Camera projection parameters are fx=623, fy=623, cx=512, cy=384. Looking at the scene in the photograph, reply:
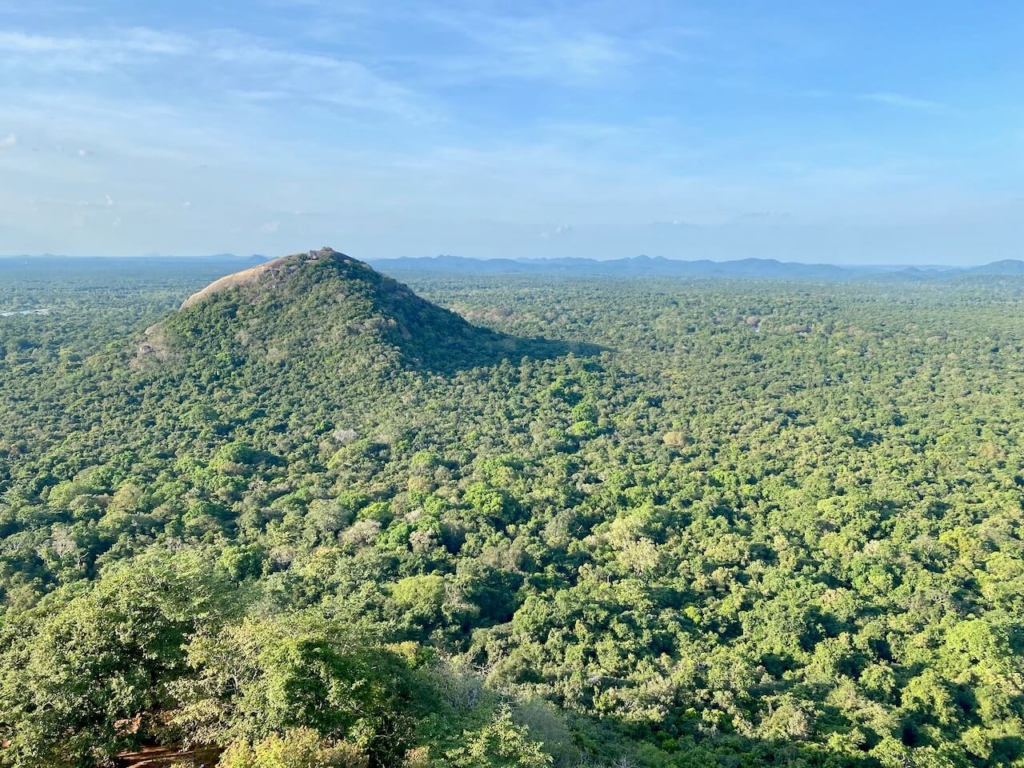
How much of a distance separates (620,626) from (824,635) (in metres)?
10.3

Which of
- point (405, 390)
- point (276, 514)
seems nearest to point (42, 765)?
point (276, 514)

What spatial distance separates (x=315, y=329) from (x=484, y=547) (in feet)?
156

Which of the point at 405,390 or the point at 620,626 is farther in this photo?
the point at 405,390

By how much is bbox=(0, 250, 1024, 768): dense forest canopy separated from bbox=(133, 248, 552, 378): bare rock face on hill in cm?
48

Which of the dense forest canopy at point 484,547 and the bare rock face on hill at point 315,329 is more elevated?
the bare rock face on hill at point 315,329

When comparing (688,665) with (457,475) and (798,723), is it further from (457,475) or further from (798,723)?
(457,475)

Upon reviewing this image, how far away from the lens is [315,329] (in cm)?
7725

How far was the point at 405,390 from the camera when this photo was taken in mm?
69250

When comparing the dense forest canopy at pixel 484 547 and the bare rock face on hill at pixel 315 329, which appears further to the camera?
the bare rock face on hill at pixel 315 329

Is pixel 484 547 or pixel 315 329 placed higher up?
pixel 315 329

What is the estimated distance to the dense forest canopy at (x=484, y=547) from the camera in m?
16.6

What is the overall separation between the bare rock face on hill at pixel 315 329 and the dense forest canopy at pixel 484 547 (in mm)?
478

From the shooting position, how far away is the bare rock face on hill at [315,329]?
72.8 meters

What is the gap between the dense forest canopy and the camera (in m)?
16.6
